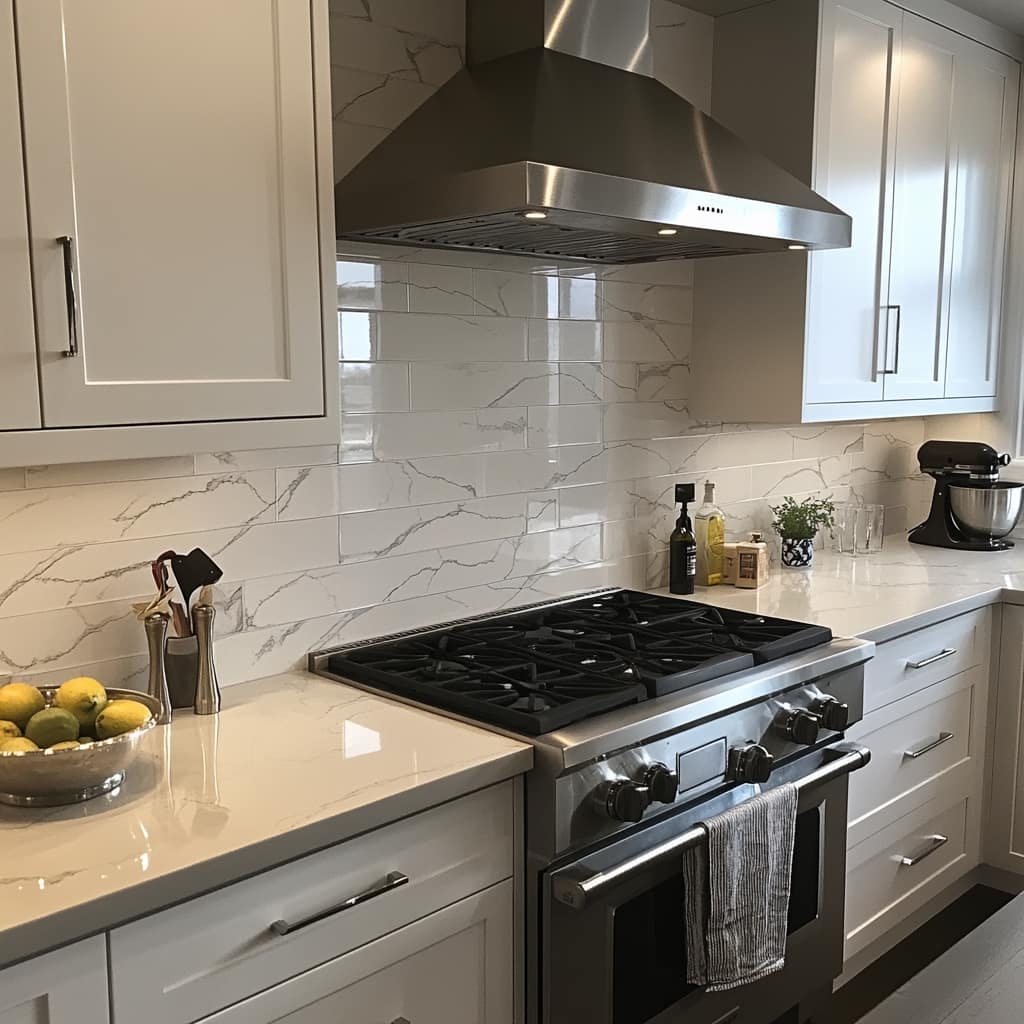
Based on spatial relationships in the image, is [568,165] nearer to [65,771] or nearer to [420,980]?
[65,771]

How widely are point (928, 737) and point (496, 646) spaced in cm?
127

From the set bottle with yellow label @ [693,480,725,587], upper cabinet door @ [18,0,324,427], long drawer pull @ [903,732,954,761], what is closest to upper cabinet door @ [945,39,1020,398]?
bottle with yellow label @ [693,480,725,587]

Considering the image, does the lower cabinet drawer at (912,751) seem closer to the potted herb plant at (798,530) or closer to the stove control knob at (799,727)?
the stove control knob at (799,727)

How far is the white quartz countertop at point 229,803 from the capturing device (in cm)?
126

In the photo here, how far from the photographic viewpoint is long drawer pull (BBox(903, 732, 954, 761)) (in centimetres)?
275

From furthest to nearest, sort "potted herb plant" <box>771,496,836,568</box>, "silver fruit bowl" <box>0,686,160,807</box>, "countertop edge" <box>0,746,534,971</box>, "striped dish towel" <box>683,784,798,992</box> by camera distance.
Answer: "potted herb plant" <box>771,496,836,568</box>, "striped dish towel" <box>683,784,798,992</box>, "silver fruit bowl" <box>0,686,160,807</box>, "countertop edge" <box>0,746,534,971</box>

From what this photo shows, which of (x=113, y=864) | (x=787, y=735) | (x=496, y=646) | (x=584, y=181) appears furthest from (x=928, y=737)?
(x=113, y=864)

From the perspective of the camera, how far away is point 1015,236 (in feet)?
11.6

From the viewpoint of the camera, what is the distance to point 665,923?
1.94m

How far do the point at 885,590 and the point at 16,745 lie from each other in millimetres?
2182

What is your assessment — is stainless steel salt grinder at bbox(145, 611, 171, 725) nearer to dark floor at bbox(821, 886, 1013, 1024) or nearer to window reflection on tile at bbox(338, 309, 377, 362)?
window reflection on tile at bbox(338, 309, 377, 362)

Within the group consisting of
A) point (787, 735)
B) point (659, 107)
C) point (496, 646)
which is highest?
point (659, 107)

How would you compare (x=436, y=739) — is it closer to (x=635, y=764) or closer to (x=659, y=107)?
(x=635, y=764)

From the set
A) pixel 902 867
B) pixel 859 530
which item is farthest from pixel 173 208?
pixel 859 530
